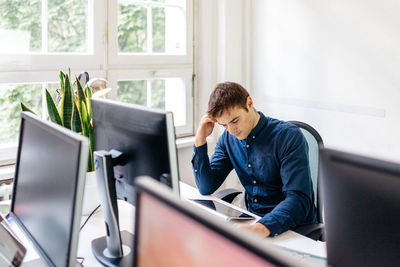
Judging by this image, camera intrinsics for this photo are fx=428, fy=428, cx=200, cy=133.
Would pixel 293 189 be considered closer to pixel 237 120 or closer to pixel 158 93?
pixel 237 120

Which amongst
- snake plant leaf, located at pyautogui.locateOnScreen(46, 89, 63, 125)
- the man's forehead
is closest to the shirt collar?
the man's forehead

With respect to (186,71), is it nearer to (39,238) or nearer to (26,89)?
(26,89)

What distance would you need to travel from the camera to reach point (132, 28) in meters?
2.71

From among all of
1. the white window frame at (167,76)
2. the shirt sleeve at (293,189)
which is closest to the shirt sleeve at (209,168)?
the shirt sleeve at (293,189)

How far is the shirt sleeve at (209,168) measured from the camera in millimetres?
1981

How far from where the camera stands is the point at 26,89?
2.32 metres

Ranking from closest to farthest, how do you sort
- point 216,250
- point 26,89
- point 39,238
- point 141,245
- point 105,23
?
point 216,250
point 141,245
point 39,238
point 26,89
point 105,23

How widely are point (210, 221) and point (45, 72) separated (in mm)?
2006

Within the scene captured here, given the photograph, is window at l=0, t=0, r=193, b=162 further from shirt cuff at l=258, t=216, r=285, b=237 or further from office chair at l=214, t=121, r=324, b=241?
shirt cuff at l=258, t=216, r=285, b=237

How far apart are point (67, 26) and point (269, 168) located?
1.40 m

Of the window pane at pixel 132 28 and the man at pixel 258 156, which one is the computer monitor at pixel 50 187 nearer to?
the man at pixel 258 156

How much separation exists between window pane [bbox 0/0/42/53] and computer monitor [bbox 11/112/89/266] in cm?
109

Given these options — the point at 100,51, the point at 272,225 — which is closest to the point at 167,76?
the point at 100,51

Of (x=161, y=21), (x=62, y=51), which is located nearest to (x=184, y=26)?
(x=161, y=21)
